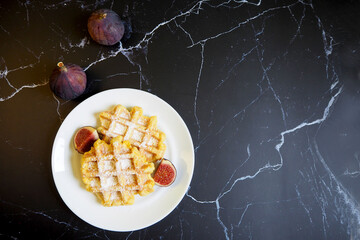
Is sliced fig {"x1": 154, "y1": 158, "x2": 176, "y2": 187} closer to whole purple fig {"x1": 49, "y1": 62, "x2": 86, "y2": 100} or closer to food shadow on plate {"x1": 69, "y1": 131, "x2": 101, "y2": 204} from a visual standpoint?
food shadow on plate {"x1": 69, "y1": 131, "x2": 101, "y2": 204}

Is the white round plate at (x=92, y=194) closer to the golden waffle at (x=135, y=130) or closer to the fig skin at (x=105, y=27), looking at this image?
the golden waffle at (x=135, y=130)

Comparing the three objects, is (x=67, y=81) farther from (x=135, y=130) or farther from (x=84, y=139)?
(x=135, y=130)

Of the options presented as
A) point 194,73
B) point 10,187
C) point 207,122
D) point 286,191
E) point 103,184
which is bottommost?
point 10,187

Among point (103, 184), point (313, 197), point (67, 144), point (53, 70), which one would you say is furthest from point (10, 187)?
point (313, 197)

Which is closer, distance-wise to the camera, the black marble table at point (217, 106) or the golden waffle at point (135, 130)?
the golden waffle at point (135, 130)

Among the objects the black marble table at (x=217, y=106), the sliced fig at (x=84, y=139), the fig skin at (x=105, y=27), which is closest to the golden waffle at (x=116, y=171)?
the sliced fig at (x=84, y=139)

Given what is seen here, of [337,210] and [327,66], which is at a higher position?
[327,66]

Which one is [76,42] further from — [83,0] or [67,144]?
[67,144]
